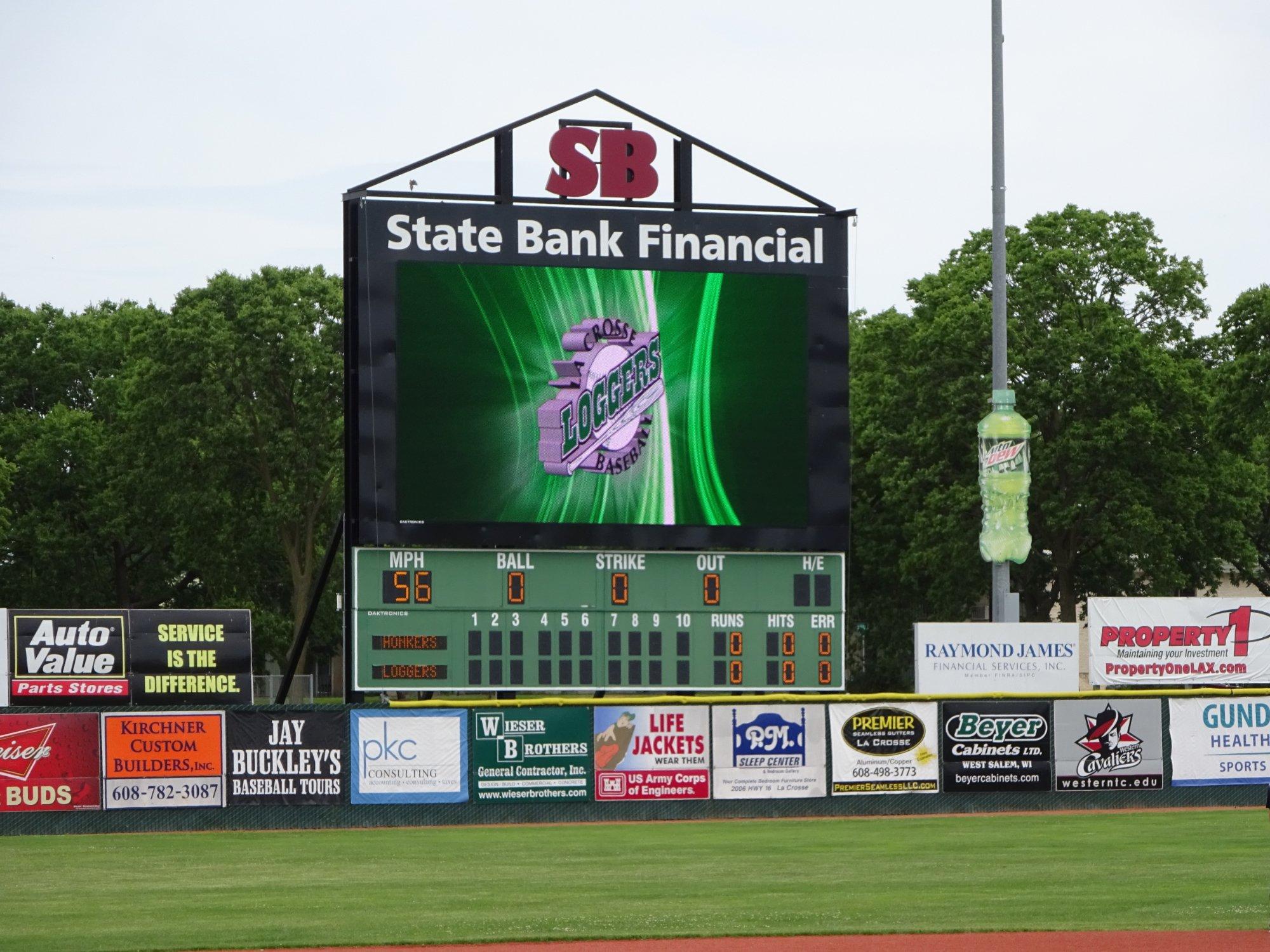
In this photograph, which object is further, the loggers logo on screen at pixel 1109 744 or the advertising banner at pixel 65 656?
the advertising banner at pixel 65 656

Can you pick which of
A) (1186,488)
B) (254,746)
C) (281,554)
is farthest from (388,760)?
(281,554)

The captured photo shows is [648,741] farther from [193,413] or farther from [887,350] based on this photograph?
[193,413]

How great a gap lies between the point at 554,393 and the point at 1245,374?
27.0 meters

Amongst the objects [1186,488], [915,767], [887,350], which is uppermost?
[887,350]

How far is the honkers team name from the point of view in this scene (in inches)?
905

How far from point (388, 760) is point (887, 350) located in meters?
32.1

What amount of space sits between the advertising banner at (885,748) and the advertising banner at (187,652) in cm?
1042

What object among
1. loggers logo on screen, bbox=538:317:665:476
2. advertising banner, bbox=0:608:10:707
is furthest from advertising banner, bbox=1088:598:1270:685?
advertising banner, bbox=0:608:10:707

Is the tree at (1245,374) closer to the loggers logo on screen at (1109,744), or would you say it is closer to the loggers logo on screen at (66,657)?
the loggers logo on screen at (1109,744)

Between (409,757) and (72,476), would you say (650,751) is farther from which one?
(72,476)

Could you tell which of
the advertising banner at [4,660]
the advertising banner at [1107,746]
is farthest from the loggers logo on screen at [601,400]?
the advertising banner at [4,660]

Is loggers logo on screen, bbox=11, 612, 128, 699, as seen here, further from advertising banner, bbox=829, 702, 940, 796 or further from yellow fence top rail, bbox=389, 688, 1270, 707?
advertising banner, bbox=829, 702, 940, 796

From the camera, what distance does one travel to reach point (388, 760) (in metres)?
24.0

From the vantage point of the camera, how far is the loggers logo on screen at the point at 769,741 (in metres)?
25.0
